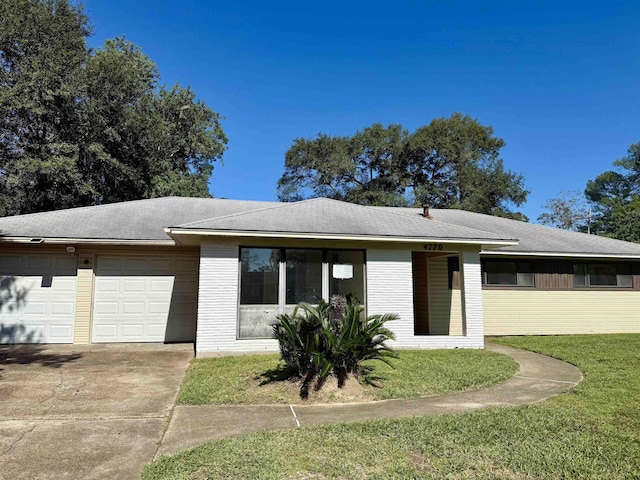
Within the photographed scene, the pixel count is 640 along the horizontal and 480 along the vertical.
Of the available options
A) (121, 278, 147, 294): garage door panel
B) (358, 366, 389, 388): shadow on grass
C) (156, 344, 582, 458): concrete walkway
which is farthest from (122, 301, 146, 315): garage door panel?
(358, 366, 389, 388): shadow on grass

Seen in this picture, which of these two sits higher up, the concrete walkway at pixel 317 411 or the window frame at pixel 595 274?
the window frame at pixel 595 274

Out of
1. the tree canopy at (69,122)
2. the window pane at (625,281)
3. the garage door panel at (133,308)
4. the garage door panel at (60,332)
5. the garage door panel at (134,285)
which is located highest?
the tree canopy at (69,122)

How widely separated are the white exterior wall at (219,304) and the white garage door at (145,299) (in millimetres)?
2486

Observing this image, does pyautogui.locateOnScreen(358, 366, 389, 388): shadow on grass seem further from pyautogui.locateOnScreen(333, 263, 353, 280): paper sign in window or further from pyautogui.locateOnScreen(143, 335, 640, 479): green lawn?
pyautogui.locateOnScreen(333, 263, 353, 280): paper sign in window

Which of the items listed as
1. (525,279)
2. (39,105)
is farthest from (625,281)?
(39,105)

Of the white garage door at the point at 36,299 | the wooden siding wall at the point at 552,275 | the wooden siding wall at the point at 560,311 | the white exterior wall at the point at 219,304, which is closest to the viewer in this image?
the white exterior wall at the point at 219,304

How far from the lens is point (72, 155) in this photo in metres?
20.1

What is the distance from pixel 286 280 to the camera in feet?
31.0

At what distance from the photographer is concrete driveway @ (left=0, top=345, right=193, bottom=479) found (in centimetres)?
364

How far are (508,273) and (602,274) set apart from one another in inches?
140

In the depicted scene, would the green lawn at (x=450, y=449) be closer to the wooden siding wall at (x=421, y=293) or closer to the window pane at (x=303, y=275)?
the window pane at (x=303, y=275)

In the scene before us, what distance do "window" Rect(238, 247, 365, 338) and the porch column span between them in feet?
8.59

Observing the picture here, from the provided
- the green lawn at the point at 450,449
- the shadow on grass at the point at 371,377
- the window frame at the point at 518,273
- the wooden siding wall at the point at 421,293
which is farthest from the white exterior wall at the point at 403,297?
the green lawn at the point at 450,449

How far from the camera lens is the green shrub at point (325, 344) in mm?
5918
